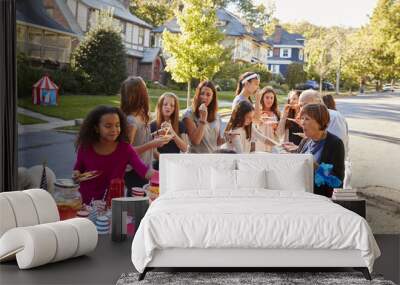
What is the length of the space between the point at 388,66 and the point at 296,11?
1.30 meters

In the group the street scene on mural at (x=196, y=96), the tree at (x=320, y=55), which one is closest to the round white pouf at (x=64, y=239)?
the street scene on mural at (x=196, y=96)

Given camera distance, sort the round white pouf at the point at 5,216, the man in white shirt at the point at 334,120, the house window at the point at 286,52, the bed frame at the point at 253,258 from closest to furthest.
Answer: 1. the bed frame at the point at 253,258
2. the round white pouf at the point at 5,216
3. the man in white shirt at the point at 334,120
4. the house window at the point at 286,52

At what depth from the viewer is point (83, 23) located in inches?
320

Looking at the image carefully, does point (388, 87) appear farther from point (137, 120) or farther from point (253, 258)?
point (253, 258)

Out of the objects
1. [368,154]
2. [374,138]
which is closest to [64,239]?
[368,154]

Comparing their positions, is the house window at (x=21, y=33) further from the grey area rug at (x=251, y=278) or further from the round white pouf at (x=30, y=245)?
the grey area rug at (x=251, y=278)

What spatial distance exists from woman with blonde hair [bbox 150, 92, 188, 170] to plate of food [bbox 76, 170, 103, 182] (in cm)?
73

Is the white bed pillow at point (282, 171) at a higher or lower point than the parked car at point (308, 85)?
lower

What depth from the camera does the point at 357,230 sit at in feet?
18.1

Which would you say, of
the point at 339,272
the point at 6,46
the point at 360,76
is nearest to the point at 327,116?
the point at 360,76

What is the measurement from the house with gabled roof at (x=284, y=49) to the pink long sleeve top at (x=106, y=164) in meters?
1.96

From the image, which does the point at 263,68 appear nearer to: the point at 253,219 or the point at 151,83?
the point at 151,83

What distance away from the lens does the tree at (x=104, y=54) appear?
8125 mm

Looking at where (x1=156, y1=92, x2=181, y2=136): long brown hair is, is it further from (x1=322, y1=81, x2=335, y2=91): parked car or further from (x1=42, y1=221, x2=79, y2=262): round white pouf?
(x1=42, y1=221, x2=79, y2=262): round white pouf
